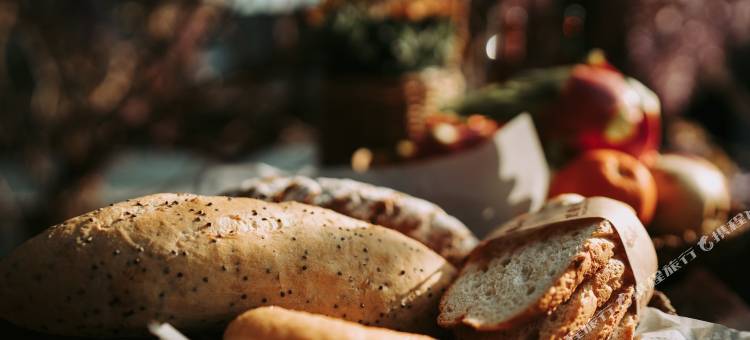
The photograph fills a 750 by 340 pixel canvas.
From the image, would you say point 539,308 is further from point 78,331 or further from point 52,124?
point 52,124

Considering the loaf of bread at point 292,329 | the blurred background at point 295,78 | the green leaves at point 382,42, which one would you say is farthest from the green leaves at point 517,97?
the loaf of bread at point 292,329

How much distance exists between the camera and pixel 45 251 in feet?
3.03

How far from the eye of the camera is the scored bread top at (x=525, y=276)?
0.89 meters

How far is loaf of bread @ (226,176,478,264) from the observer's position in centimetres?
121

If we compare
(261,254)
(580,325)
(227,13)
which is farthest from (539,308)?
(227,13)

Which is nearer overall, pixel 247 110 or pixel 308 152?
pixel 247 110

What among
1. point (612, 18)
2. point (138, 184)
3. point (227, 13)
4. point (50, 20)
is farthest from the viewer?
point (138, 184)

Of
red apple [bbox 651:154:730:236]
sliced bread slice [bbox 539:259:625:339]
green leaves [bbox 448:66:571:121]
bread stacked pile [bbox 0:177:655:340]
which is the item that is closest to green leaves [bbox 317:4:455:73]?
green leaves [bbox 448:66:571:121]

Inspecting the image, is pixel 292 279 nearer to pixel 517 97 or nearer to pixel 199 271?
pixel 199 271

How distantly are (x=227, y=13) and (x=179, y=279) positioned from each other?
2.21 meters

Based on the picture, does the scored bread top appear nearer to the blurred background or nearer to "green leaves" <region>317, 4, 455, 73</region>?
the blurred background

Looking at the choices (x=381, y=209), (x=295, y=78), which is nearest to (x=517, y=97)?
(x=381, y=209)

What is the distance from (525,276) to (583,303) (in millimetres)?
96

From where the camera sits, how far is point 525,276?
3.17 feet
